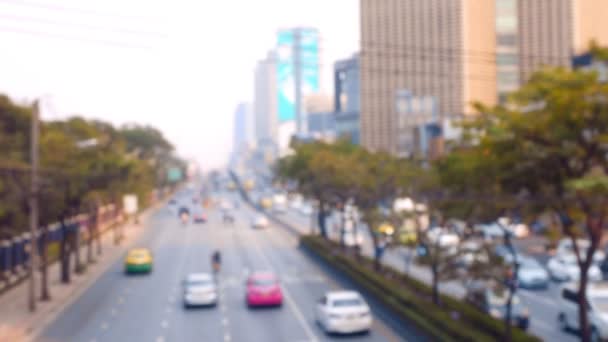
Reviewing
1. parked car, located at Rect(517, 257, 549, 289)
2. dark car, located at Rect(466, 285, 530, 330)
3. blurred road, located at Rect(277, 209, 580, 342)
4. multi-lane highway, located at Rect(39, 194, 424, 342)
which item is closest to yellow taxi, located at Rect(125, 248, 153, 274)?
multi-lane highway, located at Rect(39, 194, 424, 342)

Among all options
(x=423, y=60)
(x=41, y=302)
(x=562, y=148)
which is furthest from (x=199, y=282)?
(x=423, y=60)

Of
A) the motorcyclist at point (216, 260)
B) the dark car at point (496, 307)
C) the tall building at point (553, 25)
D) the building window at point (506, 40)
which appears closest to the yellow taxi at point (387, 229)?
the dark car at point (496, 307)

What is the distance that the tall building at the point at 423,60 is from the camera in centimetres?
10856

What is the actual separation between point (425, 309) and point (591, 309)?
16.1 ft

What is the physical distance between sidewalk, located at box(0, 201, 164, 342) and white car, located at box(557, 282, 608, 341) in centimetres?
1756

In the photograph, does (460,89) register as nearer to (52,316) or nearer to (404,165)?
(404,165)

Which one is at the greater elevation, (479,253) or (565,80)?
(565,80)

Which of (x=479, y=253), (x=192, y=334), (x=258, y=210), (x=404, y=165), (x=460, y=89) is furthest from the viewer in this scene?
(x=460, y=89)

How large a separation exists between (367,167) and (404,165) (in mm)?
2773

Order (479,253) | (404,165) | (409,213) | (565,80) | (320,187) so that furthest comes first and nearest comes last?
(320,187) < (404,165) < (409,213) < (479,253) < (565,80)

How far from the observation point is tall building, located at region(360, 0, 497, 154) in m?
109

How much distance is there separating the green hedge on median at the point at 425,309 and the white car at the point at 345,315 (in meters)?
1.46

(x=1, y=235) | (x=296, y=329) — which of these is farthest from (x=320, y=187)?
(x=296, y=329)

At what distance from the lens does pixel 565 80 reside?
16.4m
